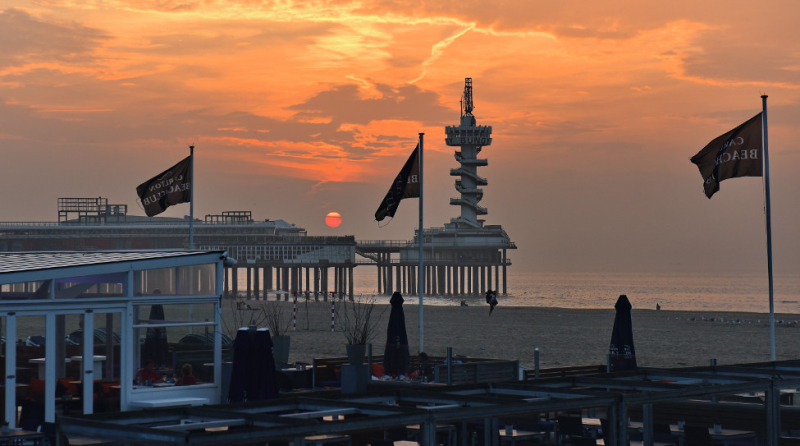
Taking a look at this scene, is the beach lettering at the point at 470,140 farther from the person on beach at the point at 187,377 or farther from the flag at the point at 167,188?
the person on beach at the point at 187,377

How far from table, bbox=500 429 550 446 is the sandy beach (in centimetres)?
1372

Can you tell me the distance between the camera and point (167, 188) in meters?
24.2

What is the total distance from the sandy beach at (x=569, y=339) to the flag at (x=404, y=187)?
602cm

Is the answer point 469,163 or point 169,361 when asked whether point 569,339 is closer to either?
point 169,361

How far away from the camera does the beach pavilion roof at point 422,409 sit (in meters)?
5.59

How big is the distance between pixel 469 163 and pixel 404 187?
274 ft

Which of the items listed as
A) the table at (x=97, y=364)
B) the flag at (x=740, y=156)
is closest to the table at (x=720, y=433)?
the table at (x=97, y=364)

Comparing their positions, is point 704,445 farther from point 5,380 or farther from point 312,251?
point 312,251

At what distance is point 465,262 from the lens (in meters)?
106

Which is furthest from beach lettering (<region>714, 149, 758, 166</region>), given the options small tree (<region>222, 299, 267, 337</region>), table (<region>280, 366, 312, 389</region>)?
small tree (<region>222, 299, 267, 337</region>)

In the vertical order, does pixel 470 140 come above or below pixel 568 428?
above

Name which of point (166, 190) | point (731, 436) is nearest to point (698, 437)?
point (731, 436)

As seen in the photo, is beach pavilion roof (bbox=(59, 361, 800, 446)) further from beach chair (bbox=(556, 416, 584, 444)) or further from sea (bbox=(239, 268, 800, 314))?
sea (bbox=(239, 268, 800, 314))

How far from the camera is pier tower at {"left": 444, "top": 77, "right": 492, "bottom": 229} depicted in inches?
4058
